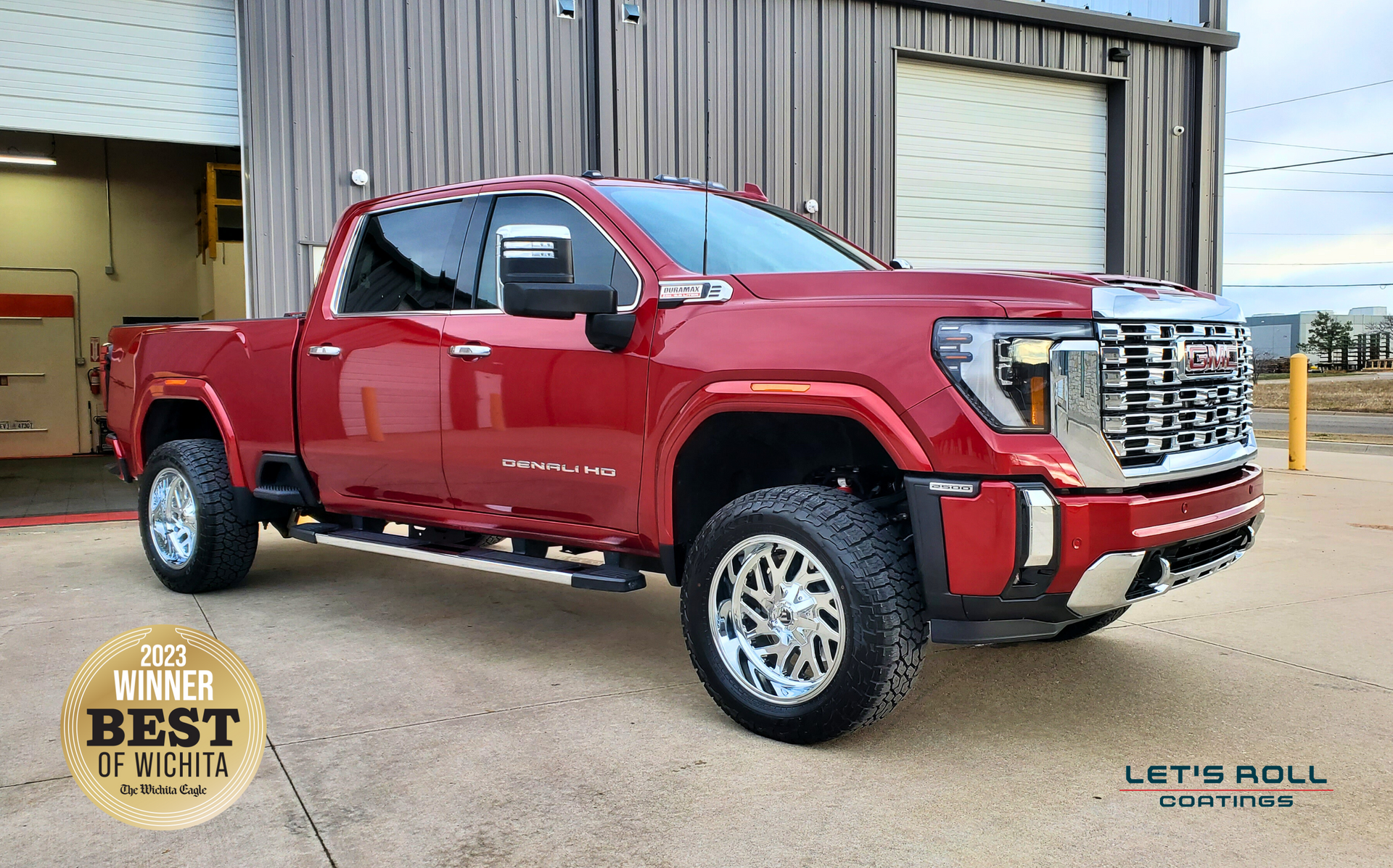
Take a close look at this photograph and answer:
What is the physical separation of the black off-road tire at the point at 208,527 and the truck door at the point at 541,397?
1.69 m

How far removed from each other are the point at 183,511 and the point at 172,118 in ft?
19.3

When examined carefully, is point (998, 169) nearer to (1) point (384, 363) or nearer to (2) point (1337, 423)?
(1) point (384, 363)

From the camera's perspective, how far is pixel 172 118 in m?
10.1

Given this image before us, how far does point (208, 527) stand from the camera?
18.1ft

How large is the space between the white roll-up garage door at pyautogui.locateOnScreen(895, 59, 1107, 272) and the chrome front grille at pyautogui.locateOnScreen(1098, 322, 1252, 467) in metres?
A: 9.96

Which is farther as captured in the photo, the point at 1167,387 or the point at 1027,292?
the point at 1167,387

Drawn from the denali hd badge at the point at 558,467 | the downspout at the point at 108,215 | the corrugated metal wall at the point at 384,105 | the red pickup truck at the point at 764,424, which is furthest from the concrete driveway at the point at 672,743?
the downspout at the point at 108,215

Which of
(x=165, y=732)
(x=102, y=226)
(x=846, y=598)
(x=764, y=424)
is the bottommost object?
(x=165, y=732)

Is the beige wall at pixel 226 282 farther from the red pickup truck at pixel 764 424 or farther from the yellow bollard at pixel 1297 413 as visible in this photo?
the yellow bollard at pixel 1297 413

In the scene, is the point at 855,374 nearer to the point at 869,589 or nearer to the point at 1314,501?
the point at 869,589

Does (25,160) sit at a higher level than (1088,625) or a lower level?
higher

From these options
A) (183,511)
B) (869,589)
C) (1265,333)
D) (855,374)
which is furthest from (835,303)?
(1265,333)

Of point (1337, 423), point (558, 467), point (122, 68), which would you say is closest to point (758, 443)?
point (558, 467)

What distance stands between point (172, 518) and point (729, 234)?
3464 mm
